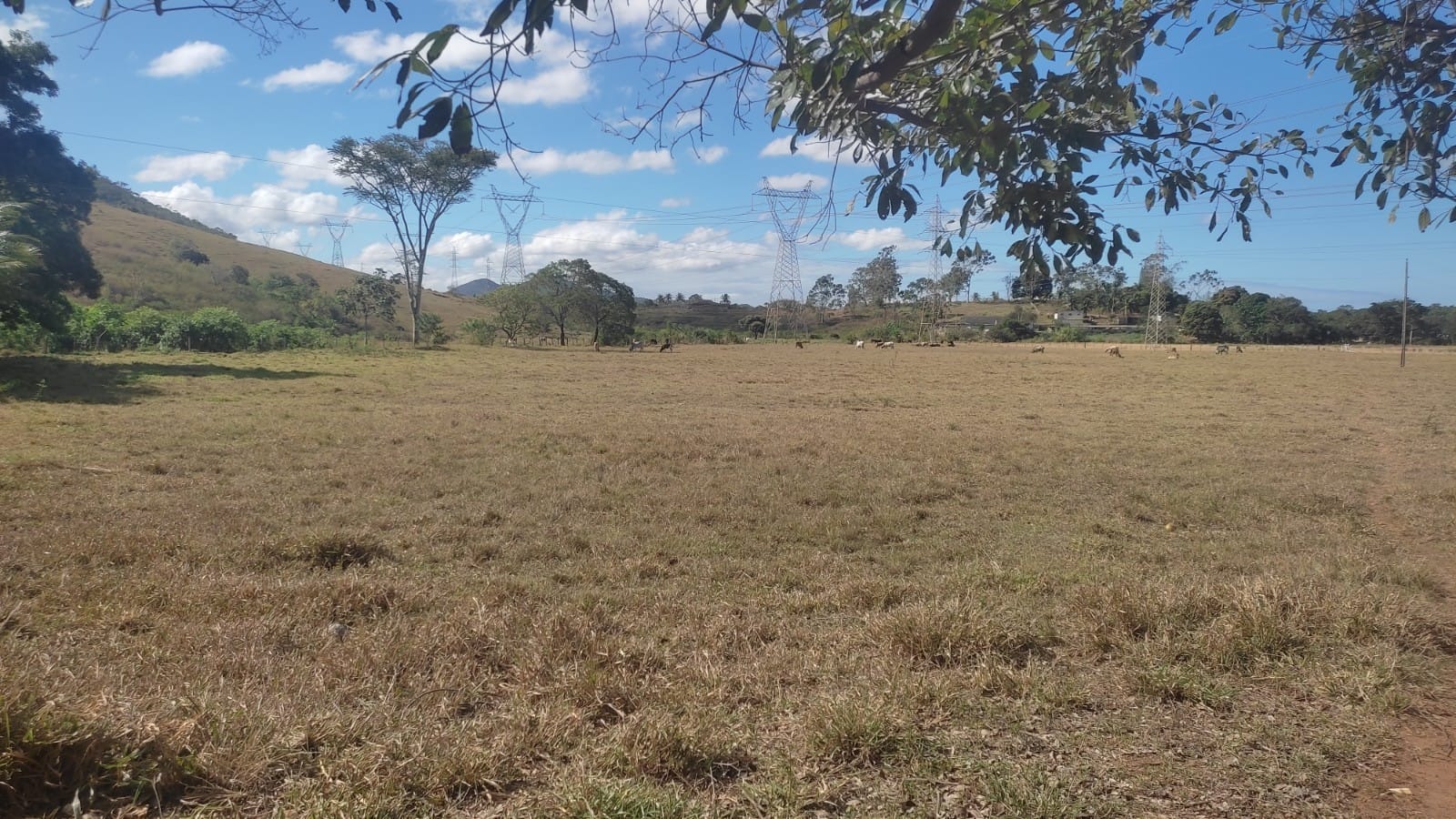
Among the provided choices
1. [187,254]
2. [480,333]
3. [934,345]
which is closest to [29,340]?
[480,333]

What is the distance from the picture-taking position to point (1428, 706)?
2711 mm

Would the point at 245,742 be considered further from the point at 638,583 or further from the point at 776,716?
the point at 638,583

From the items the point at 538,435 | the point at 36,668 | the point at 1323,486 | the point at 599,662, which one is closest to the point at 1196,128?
the point at 599,662

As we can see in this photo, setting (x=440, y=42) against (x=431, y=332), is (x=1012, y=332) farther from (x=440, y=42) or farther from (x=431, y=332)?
(x=440, y=42)

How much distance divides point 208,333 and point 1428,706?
33.4 metres

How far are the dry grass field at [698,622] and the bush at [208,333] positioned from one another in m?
18.8

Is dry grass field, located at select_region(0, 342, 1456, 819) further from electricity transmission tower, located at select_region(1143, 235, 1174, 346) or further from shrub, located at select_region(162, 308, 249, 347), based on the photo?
electricity transmission tower, located at select_region(1143, 235, 1174, 346)

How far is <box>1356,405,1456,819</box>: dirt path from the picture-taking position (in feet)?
7.04

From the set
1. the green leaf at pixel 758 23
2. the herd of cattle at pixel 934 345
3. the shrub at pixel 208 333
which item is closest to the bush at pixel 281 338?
the shrub at pixel 208 333

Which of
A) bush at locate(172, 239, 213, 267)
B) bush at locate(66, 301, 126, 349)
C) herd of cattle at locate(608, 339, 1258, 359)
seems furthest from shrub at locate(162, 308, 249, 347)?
bush at locate(172, 239, 213, 267)

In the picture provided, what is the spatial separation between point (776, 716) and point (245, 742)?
5.34 feet

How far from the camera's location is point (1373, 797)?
7.08ft

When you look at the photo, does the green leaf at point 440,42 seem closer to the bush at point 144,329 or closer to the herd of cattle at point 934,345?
the bush at point 144,329

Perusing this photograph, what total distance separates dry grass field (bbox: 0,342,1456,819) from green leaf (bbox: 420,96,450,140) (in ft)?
5.52
